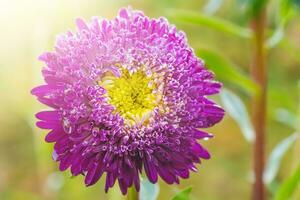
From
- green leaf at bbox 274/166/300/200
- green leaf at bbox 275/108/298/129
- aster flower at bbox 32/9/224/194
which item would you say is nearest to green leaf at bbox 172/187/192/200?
aster flower at bbox 32/9/224/194

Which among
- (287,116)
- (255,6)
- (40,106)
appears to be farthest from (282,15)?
(40,106)

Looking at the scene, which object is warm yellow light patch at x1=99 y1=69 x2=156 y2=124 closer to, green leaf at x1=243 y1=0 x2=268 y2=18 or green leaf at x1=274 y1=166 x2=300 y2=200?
green leaf at x1=274 y1=166 x2=300 y2=200

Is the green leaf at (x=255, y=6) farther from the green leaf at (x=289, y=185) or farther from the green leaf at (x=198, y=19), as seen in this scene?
the green leaf at (x=289, y=185)

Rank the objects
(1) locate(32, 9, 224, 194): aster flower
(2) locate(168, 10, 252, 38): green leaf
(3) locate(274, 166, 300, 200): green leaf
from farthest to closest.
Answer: (2) locate(168, 10, 252, 38): green leaf < (3) locate(274, 166, 300, 200): green leaf < (1) locate(32, 9, 224, 194): aster flower

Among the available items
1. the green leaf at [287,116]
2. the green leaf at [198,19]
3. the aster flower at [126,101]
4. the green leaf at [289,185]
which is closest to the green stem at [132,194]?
the aster flower at [126,101]

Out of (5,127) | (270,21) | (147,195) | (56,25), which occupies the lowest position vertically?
(147,195)

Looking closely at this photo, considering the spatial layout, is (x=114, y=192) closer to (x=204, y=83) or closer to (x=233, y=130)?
(x=204, y=83)

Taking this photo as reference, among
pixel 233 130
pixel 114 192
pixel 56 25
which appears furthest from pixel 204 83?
pixel 233 130
